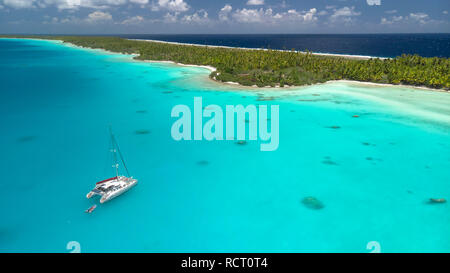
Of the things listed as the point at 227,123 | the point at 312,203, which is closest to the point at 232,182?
the point at 312,203

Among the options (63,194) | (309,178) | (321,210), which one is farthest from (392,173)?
(63,194)

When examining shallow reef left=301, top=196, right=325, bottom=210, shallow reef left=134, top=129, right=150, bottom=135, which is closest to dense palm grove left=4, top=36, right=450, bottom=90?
shallow reef left=134, top=129, right=150, bottom=135

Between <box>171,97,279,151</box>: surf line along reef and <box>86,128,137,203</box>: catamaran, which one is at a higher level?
<box>171,97,279,151</box>: surf line along reef

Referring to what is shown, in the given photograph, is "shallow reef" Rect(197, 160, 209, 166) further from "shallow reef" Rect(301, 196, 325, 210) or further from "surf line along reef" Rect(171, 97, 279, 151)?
"shallow reef" Rect(301, 196, 325, 210)

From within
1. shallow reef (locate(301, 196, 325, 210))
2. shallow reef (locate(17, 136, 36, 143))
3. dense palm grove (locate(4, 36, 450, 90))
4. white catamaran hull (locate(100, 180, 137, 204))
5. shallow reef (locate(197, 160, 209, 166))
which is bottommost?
shallow reef (locate(301, 196, 325, 210))

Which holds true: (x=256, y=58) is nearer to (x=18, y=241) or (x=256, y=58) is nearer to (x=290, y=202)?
(x=290, y=202)

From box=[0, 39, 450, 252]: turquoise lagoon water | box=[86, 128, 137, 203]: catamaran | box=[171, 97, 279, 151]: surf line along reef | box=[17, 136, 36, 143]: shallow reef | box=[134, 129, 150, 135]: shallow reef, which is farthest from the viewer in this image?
box=[134, 129, 150, 135]: shallow reef
